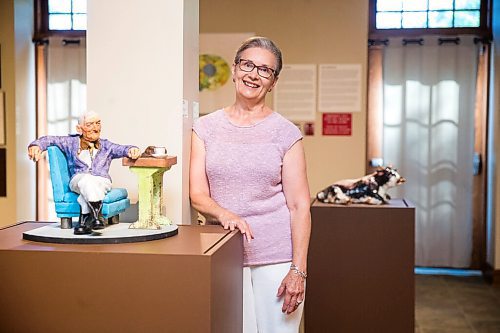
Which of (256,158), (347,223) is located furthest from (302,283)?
(347,223)

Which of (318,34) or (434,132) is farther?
(434,132)

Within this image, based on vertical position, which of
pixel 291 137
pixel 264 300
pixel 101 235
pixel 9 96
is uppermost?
pixel 9 96

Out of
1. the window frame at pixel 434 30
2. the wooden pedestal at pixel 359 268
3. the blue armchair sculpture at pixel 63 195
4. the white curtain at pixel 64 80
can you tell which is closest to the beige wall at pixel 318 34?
the window frame at pixel 434 30

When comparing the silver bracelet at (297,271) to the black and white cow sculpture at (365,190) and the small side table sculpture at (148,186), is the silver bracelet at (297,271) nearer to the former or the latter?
the small side table sculpture at (148,186)

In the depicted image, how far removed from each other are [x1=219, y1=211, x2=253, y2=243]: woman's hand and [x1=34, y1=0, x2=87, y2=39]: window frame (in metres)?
4.72

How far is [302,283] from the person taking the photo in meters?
2.16

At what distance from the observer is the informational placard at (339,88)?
19.3ft

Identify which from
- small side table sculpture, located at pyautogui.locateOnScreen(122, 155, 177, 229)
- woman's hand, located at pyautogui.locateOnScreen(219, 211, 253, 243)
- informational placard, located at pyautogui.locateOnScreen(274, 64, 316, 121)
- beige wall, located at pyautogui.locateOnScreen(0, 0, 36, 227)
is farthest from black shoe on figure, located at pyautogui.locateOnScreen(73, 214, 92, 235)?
beige wall, located at pyautogui.locateOnScreen(0, 0, 36, 227)

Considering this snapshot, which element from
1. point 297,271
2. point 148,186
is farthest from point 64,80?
point 148,186

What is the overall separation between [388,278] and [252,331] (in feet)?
5.63

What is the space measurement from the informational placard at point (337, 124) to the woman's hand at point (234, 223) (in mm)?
3998

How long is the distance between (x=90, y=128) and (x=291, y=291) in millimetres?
805

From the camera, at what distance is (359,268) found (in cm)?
378

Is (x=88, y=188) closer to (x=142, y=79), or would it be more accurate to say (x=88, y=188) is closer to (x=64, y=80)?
(x=142, y=79)
